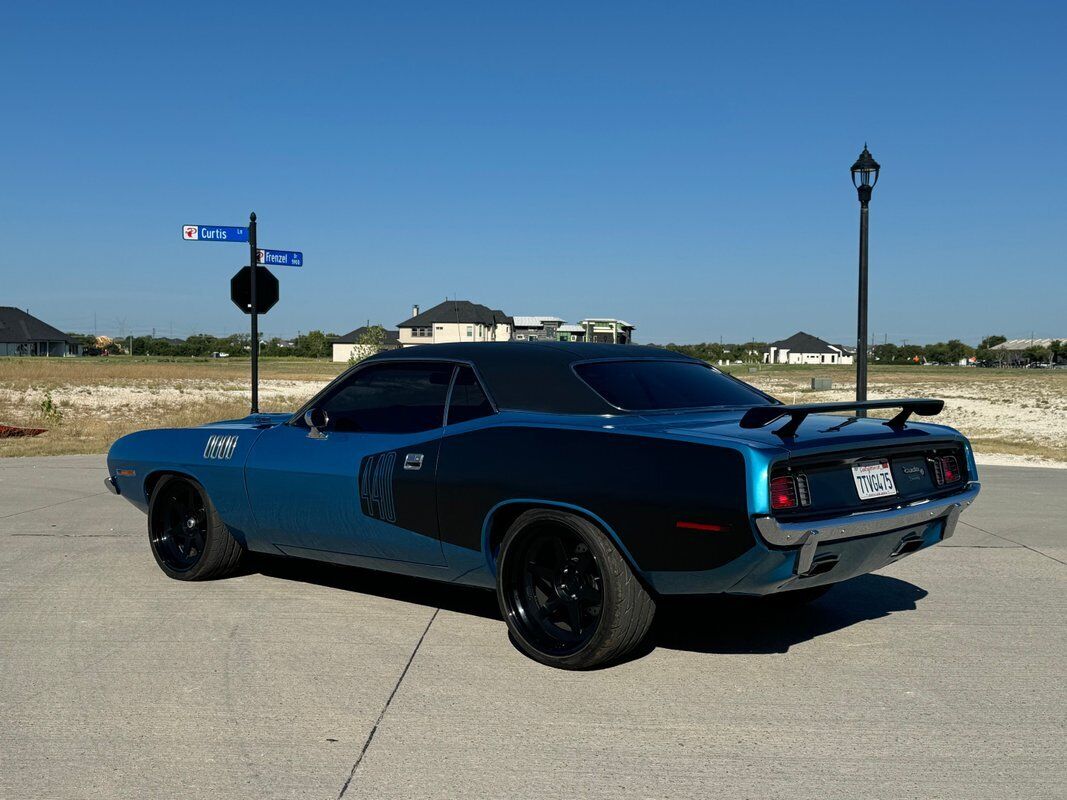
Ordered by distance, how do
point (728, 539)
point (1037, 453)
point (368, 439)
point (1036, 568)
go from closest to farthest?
1. point (728, 539)
2. point (368, 439)
3. point (1036, 568)
4. point (1037, 453)

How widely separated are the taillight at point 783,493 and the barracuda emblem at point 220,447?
3.27m

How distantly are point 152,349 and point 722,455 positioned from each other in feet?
529

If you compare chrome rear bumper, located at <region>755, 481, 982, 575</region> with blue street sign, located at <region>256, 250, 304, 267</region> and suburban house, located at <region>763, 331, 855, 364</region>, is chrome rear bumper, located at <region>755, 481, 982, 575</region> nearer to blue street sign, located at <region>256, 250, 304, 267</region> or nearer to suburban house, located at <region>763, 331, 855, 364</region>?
blue street sign, located at <region>256, 250, 304, 267</region>

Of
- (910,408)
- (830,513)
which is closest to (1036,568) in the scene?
(910,408)

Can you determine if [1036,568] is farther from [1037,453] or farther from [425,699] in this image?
[1037,453]

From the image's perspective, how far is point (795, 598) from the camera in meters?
5.88

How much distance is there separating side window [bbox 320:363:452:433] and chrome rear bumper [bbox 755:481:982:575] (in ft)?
6.09

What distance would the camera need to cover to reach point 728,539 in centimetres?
416

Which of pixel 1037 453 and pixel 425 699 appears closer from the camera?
pixel 425 699

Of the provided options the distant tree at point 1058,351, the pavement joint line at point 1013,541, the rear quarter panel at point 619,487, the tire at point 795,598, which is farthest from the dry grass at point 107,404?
the distant tree at point 1058,351

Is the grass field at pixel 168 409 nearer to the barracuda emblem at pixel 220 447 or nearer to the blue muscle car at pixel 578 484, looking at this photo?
the barracuda emblem at pixel 220 447

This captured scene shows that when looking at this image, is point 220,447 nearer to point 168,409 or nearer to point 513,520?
point 513,520

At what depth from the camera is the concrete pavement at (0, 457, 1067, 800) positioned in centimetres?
350

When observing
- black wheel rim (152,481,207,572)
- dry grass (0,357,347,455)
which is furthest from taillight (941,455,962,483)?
dry grass (0,357,347,455)
